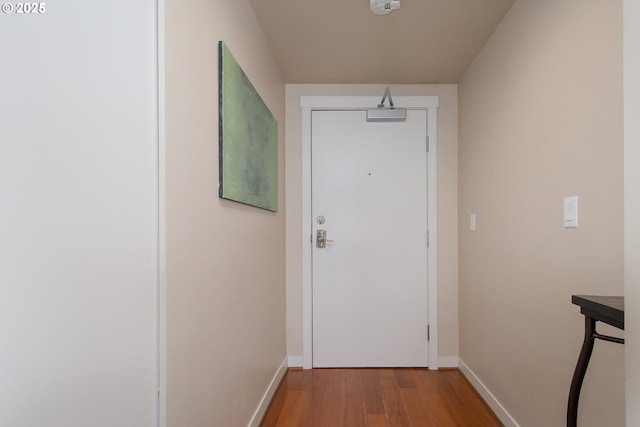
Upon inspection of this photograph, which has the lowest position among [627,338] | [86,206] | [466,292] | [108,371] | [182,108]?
[466,292]

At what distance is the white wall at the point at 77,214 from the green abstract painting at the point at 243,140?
397 millimetres

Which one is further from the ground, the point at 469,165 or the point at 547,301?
the point at 469,165

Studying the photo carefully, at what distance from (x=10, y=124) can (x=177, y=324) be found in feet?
2.22

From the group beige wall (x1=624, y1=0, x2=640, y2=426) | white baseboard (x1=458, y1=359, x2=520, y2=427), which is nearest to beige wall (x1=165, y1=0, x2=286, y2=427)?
beige wall (x1=624, y1=0, x2=640, y2=426)

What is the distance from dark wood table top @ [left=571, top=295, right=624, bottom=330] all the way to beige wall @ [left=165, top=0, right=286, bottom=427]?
1151 mm

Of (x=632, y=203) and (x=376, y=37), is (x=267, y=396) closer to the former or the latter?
(x=632, y=203)

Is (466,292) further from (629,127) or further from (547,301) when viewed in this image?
(629,127)

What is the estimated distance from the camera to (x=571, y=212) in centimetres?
126

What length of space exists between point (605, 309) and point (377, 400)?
163 centimetres

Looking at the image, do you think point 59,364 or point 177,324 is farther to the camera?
point 177,324

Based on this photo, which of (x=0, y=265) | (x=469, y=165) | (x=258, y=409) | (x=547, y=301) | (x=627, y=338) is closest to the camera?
(x=627, y=338)

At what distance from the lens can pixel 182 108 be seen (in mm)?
988

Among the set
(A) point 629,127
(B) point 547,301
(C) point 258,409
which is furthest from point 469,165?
(C) point 258,409

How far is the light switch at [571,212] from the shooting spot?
1.24 metres
